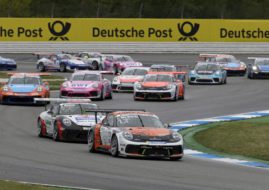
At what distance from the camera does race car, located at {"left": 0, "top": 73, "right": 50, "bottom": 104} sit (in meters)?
34.2

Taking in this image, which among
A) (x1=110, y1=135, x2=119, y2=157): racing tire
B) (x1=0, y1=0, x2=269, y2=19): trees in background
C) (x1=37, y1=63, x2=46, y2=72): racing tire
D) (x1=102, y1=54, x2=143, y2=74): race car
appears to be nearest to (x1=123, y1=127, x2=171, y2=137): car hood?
(x1=110, y1=135, x2=119, y2=157): racing tire

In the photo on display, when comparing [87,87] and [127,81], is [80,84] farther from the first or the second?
[127,81]

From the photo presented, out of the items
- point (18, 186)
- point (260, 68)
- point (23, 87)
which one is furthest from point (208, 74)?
point (18, 186)

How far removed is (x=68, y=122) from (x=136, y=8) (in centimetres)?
6201

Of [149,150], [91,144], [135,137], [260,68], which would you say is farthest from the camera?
[260,68]

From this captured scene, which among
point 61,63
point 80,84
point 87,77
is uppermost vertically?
point 61,63

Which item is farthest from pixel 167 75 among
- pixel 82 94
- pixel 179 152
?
pixel 179 152

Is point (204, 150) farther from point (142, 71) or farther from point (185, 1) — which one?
point (185, 1)

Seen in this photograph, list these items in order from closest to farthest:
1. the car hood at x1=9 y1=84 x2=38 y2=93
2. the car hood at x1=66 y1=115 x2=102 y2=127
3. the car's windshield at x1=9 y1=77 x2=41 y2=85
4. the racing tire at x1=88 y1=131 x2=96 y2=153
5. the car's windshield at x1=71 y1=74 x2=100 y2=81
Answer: the racing tire at x1=88 y1=131 x2=96 y2=153 < the car hood at x1=66 y1=115 x2=102 y2=127 < the car hood at x1=9 y1=84 x2=38 y2=93 < the car's windshield at x1=9 y1=77 x2=41 y2=85 < the car's windshield at x1=71 y1=74 x2=100 y2=81

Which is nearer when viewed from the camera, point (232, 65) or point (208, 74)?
point (208, 74)

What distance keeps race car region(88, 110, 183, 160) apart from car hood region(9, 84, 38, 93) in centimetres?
1419

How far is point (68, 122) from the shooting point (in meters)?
23.4

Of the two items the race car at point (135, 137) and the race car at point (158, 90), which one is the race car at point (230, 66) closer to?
the race car at point (158, 90)

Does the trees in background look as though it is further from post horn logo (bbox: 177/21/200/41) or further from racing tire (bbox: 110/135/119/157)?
racing tire (bbox: 110/135/119/157)
